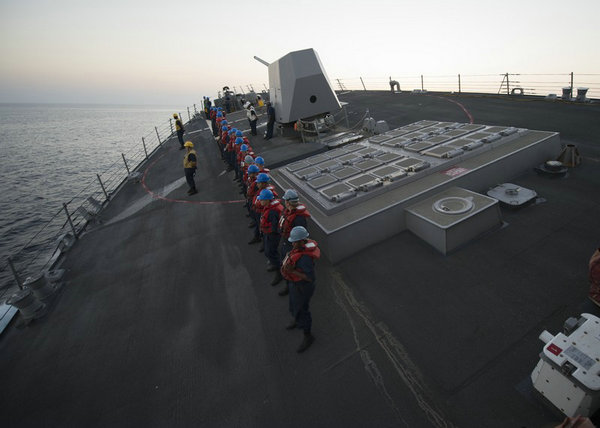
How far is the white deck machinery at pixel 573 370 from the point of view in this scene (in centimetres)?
251

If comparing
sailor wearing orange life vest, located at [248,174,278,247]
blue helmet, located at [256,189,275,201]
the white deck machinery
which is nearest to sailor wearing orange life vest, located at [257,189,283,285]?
blue helmet, located at [256,189,275,201]

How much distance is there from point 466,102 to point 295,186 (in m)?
13.4

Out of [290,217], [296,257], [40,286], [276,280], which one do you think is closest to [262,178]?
[290,217]

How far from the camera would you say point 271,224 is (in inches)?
221

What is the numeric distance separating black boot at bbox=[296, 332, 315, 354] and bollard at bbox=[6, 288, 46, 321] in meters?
5.36

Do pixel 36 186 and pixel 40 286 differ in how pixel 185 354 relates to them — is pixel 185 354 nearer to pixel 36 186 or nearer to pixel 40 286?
pixel 40 286

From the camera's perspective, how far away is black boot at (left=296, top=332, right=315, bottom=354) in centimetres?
421

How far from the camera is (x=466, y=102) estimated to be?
16016mm

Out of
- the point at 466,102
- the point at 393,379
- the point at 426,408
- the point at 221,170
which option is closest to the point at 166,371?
the point at 393,379

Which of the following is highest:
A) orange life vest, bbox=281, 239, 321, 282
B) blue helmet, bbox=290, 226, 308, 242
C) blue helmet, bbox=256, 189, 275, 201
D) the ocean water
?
blue helmet, bbox=256, 189, 275, 201

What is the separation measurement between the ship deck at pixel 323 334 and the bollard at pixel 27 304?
0.18m

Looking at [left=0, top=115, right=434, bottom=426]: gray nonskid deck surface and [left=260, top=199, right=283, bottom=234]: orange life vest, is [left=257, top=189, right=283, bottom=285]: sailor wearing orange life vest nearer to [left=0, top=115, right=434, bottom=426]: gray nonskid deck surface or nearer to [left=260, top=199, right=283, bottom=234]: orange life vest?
[left=260, top=199, right=283, bottom=234]: orange life vest

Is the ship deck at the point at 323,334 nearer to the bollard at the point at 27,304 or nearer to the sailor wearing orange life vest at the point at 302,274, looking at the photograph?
the bollard at the point at 27,304

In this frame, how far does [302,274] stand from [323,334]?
3.64 ft
